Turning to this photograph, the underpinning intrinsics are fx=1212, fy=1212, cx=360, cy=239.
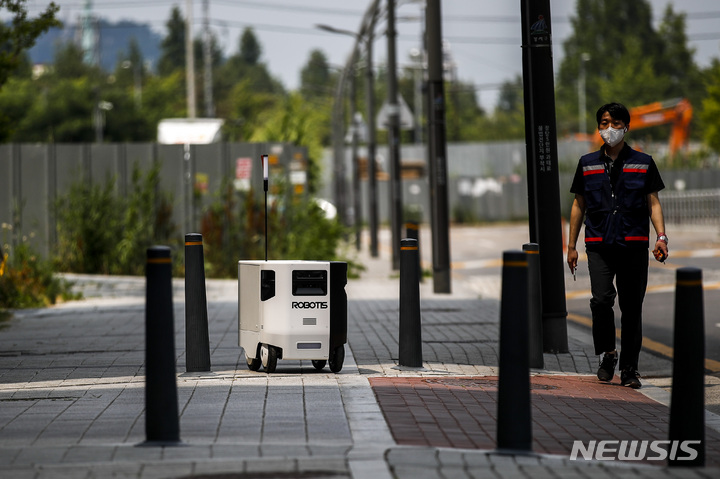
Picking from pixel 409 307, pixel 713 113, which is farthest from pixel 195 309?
pixel 713 113

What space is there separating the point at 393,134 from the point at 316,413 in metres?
17.3

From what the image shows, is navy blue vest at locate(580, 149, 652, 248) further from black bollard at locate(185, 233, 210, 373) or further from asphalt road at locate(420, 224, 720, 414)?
black bollard at locate(185, 233, 210, 373)

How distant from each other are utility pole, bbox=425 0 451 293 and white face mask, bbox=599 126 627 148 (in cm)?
893

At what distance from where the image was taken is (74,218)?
63.7 ft

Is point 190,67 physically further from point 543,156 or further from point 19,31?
point 543,156

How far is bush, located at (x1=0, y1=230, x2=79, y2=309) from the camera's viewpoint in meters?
15.2

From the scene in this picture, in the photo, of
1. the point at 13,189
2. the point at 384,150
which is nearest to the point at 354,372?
the point at 13,189

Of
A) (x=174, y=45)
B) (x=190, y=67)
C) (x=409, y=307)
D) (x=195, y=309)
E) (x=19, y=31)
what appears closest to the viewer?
(x=195, y=309)

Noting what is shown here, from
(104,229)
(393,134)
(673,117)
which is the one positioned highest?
(673,117)

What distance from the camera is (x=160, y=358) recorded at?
224 inches

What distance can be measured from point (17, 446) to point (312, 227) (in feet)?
49.0

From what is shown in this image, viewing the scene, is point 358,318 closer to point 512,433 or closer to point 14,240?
point 512,433

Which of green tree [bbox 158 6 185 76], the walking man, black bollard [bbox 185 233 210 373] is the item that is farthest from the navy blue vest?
green tree [bbox 158 6 185 76]

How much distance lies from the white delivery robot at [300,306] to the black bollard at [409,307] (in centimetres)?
57
